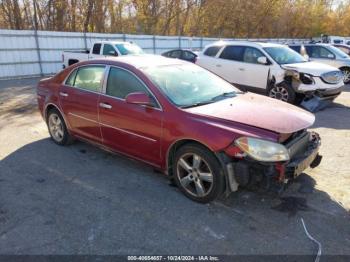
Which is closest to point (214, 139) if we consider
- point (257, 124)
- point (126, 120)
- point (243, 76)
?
point (257, 124)

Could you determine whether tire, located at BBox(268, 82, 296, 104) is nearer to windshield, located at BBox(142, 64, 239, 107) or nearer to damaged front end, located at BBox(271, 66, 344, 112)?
damaged front end, located at BBox(271, 66, 344, 112)

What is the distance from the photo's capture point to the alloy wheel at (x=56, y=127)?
5.61 meters

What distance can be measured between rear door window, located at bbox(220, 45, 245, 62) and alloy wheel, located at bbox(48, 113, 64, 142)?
20.0ft

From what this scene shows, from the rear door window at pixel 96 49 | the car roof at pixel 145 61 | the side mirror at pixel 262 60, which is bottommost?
the rear door window at pixel 96 49

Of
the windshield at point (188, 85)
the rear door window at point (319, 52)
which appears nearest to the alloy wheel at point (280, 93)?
the windshield at point (188, 85)

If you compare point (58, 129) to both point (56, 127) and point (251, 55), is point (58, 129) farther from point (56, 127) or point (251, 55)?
point (251, 55)

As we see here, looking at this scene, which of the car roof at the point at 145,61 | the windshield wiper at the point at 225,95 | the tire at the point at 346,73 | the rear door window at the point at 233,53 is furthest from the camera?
the tire at the point at 346,73

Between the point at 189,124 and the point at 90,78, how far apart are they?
6.91 feet

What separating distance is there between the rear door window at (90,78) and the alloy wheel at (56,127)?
0.84m

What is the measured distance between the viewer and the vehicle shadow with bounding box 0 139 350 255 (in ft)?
9.90

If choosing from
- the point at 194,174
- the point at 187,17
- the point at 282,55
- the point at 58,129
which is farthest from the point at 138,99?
the point at 187,17

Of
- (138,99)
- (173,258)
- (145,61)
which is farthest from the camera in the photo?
(145,61)

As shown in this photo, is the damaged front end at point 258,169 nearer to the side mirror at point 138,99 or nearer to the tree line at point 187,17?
the side mirror at point 138,99

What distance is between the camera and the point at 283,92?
882 cm
